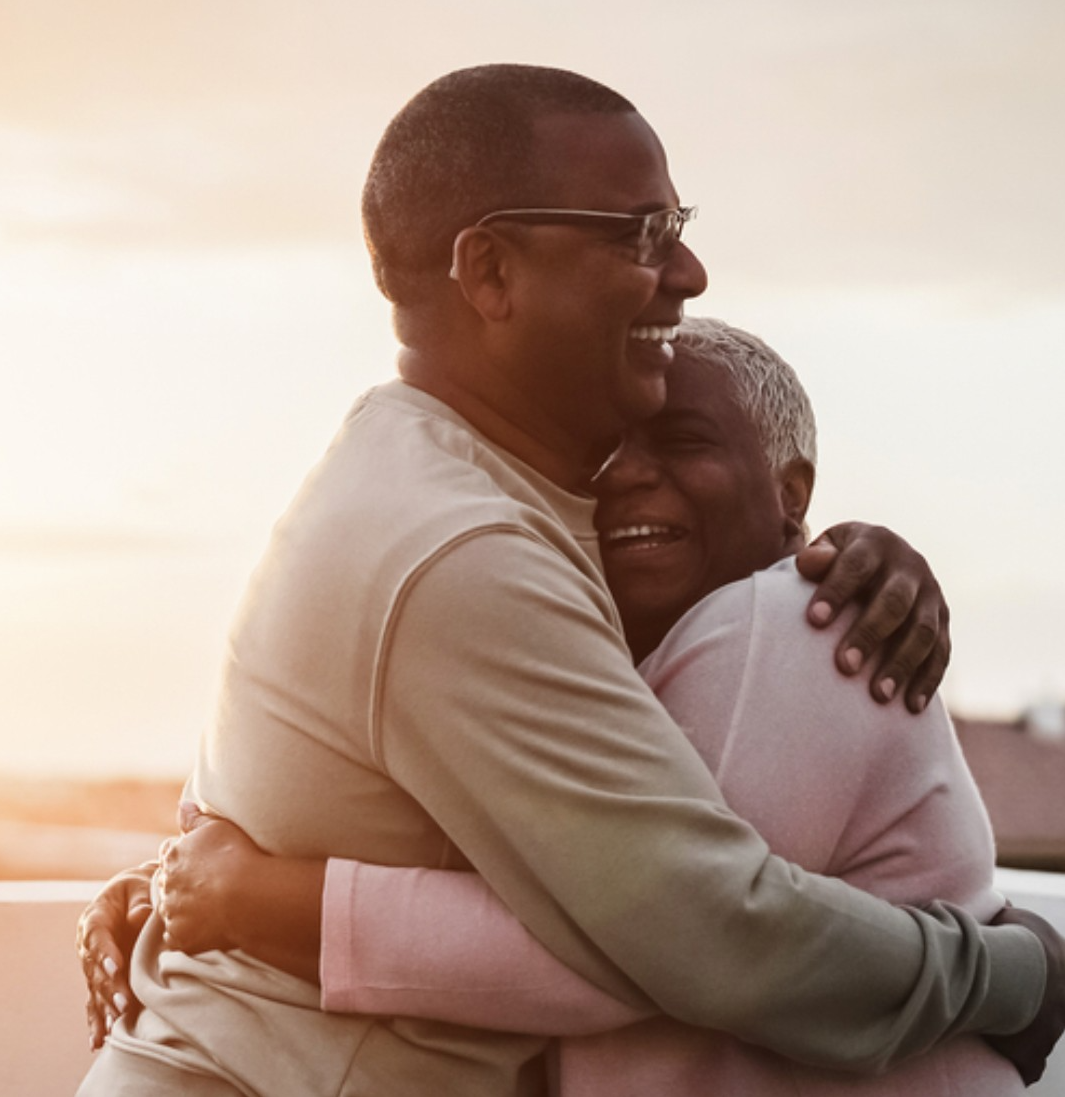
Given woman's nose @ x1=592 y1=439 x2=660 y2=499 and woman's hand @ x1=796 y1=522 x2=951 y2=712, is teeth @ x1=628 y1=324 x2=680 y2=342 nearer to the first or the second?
woman's nose @ x1=592 y1=439 x2=660 y2=499

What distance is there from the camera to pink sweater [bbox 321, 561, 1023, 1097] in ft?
6.52

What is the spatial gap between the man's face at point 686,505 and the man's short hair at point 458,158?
0.43m

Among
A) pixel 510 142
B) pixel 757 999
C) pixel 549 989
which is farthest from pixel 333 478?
pixel 757 999

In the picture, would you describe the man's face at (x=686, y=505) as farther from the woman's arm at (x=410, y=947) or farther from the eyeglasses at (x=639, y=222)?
the woman's arm at (x=410, y=947)

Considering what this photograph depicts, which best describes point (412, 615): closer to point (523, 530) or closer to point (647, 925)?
point (523, 530)

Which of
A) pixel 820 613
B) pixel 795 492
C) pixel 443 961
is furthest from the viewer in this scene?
pixel 795 492

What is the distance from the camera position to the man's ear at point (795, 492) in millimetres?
2598

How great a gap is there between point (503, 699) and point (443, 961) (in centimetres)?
32

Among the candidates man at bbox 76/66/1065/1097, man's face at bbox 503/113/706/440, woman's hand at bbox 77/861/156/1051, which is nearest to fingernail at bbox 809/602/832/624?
man at bbox 76/66/1065/1097

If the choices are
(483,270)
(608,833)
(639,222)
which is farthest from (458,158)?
(608,833)

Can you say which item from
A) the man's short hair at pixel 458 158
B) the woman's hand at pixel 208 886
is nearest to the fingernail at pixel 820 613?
the man's short hair at pixel 458 158

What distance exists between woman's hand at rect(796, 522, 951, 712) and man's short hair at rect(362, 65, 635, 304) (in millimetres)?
611

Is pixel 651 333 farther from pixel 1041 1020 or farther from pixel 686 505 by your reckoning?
pixel 1041 1020

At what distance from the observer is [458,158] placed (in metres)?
2.27
